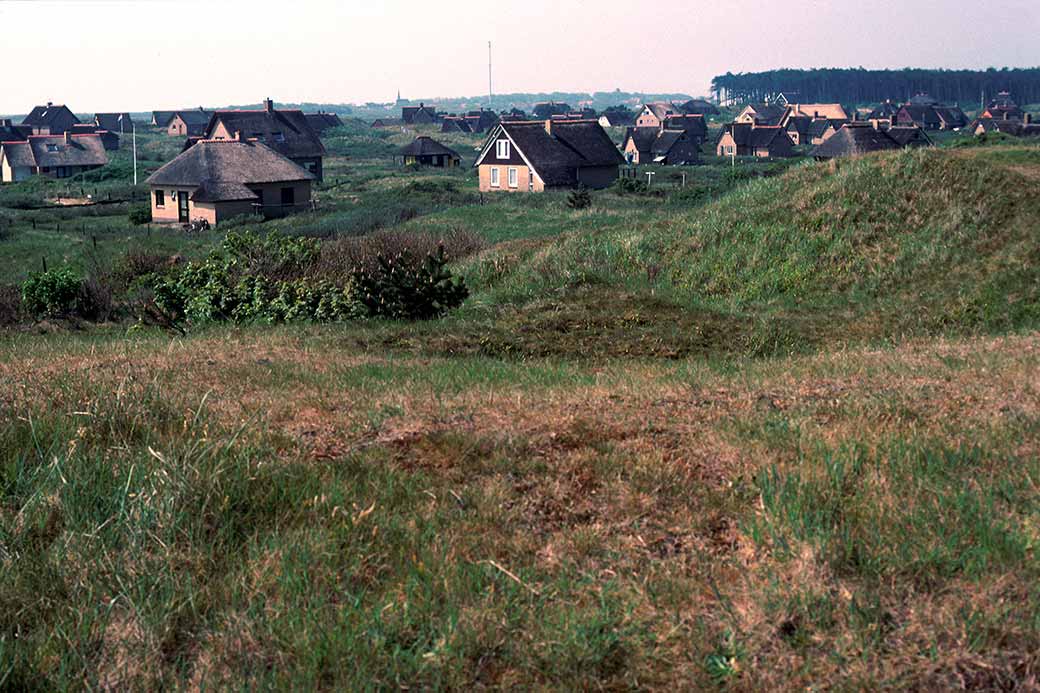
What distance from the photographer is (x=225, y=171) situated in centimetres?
5350

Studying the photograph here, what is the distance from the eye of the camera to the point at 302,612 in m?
4.99

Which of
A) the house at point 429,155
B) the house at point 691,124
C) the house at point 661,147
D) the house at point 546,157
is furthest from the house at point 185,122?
the house at point 546,157

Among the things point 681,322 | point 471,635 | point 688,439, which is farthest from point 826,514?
point 681,322

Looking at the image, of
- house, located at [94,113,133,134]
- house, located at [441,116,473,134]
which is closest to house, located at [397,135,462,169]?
house, located at [441,116,473,134]

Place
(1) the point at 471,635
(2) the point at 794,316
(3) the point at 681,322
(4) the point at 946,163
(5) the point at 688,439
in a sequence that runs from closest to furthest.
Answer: (1) the point at 471,635, (5) the point at 688,439, (3) the point at 681,322, (2) the point at 794,316, (4) the point at 946,163

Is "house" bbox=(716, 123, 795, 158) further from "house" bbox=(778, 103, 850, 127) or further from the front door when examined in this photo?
the front door

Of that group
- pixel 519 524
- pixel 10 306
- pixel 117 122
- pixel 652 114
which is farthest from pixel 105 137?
pixel 519 524

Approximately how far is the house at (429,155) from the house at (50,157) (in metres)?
29.3

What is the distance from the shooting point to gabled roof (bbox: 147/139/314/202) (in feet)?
173

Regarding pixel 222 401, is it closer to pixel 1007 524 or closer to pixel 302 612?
pixel 302 612

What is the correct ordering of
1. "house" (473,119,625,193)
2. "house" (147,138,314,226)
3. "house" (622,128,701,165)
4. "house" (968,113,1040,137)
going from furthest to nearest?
1. "house" (622,128,701,165)
2. "house" (968,113,1040,137)
3. "house" (473,119,625,193)
4. "house" (147,138,314,226)

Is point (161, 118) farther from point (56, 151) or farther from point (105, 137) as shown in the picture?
point (56, 151)

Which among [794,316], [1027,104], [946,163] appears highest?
[1027,104]

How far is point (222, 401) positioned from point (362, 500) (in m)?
2.98
